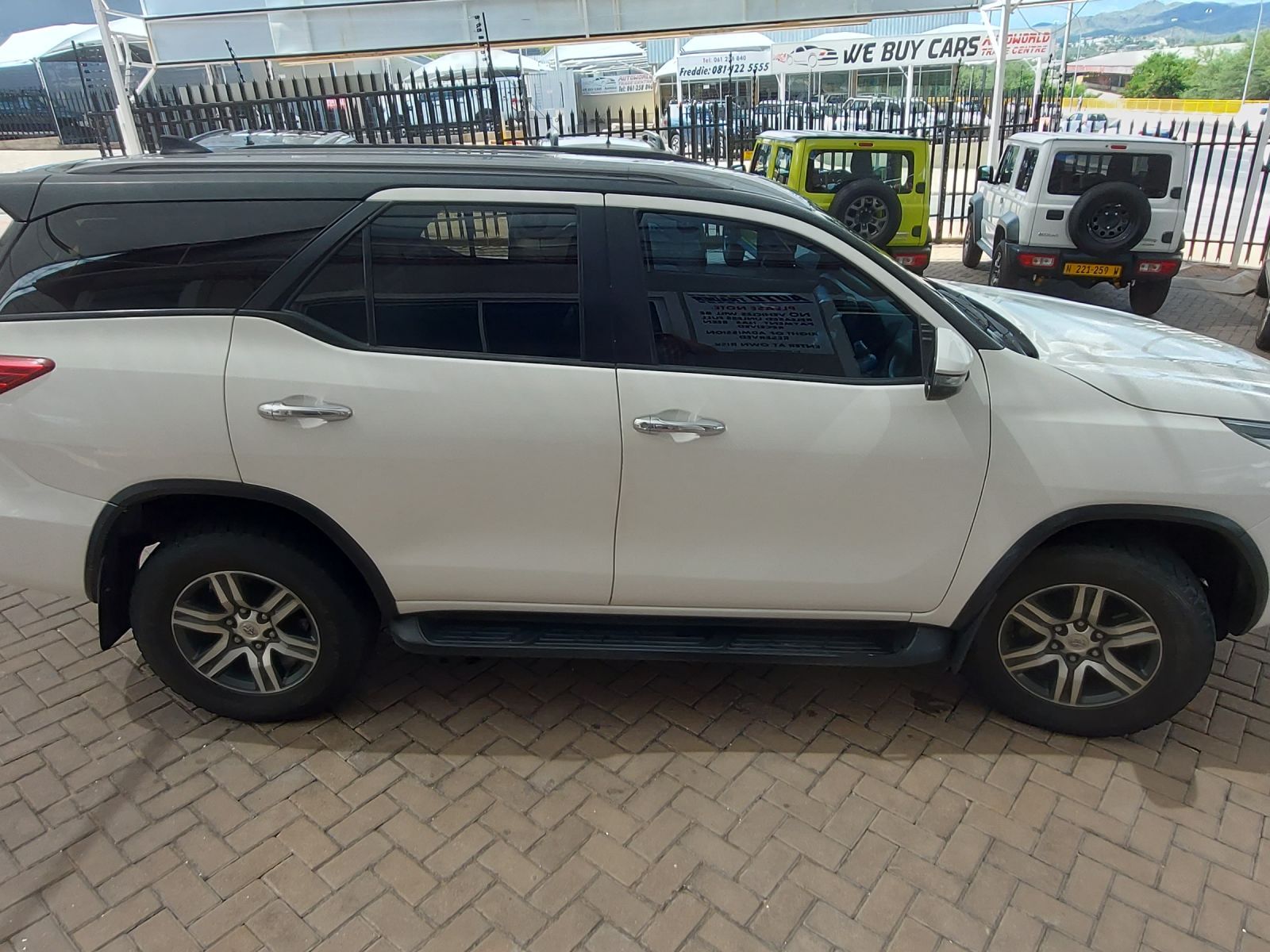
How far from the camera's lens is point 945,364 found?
8.11ft

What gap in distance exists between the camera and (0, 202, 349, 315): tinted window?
2.62 metres

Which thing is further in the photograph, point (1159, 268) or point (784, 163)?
point (784, 163)

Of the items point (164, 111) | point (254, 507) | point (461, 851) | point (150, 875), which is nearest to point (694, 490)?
point (461, 851)

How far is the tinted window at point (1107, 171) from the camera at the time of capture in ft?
26.4

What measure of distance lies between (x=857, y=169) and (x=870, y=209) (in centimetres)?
64

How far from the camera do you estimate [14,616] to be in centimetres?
377

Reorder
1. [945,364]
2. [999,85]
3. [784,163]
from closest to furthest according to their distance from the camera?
[945,364], [784,163], [999,85]

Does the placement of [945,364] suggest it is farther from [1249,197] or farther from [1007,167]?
[1249,197]

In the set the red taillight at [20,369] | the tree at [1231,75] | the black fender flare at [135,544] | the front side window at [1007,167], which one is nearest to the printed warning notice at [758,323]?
the black fender flare at [135,544]

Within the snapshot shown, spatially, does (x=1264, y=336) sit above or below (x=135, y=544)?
below

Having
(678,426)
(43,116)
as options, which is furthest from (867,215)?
(43,116)

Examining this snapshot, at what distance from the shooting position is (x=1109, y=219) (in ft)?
26.3

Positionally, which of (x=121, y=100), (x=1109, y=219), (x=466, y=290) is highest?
(x=121, y=100)

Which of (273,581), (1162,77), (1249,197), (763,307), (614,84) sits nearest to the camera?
(763,307)
